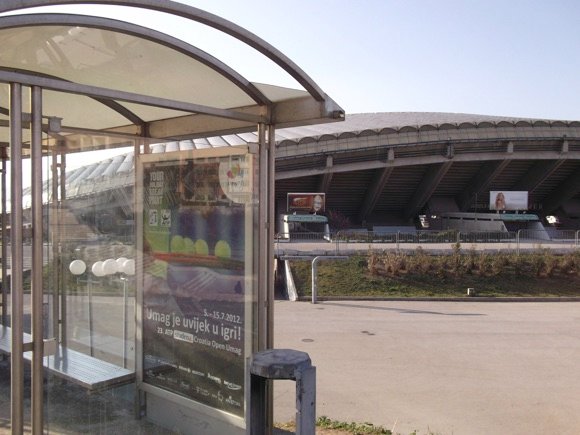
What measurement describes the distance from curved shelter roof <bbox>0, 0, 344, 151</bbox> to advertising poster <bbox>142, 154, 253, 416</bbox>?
499 millimetres

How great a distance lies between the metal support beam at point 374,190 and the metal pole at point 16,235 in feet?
119

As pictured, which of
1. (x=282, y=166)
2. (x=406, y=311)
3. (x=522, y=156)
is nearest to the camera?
(x=406, y=311)

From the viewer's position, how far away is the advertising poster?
4.49 metres

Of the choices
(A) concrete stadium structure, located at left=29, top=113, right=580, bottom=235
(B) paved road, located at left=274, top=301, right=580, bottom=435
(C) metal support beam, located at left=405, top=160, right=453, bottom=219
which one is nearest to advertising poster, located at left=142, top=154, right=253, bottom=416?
(B) paved road, located at left=274, top=301, right=580, bottom=435

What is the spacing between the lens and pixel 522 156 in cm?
3991

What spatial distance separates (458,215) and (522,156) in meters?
6.45

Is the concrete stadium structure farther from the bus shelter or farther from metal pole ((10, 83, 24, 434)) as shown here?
metal pole ((10, 83, 24, 434))

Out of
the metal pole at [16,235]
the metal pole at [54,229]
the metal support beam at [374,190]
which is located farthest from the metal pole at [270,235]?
the metal support beam at [374,190]

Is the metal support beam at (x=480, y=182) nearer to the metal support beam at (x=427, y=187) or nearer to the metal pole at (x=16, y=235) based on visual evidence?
the metal support beam at (x=427, y=187)

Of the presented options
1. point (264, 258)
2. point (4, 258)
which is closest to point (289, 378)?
point (264, 258)

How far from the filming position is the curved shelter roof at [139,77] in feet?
11.2

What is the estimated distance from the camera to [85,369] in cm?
431

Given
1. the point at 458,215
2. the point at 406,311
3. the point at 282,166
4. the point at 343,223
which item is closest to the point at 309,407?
the point at 406,311

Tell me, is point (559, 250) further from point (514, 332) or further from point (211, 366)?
point (211, 366)
